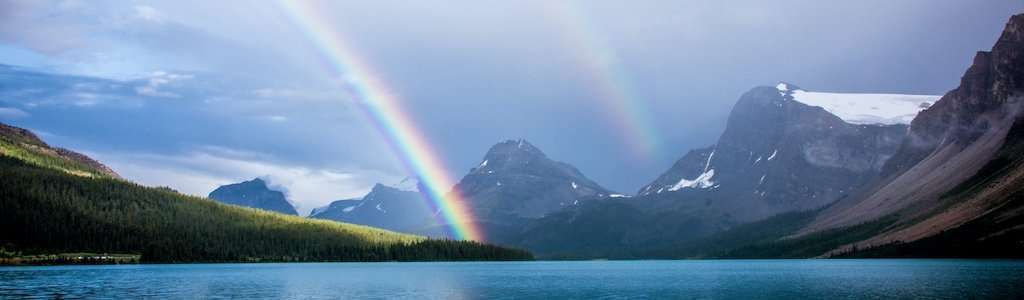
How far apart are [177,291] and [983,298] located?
116 meters

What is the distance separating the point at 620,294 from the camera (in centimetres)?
12400

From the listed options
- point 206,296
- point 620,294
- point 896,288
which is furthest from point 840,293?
point 206,296

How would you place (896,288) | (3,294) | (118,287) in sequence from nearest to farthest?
(3,294), (896,288), (118,287)

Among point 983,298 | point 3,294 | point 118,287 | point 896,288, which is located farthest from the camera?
point 118,287

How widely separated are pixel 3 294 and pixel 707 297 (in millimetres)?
101648

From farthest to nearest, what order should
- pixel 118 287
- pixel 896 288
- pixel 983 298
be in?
pixel 118 287 → pixel 896 288 → pixel 983 298

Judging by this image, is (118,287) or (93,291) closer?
(93,291)

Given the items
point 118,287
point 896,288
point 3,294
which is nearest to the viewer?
point 3,294

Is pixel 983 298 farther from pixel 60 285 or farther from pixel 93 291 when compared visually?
pixel 60 285

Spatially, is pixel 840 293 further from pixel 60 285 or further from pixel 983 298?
pixel 60 285

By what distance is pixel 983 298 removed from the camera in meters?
91.8

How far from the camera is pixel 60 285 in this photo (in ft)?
447

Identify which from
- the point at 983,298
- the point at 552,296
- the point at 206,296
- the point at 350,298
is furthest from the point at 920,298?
the point at 206,296

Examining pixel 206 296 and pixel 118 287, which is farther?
pixel 118 287
